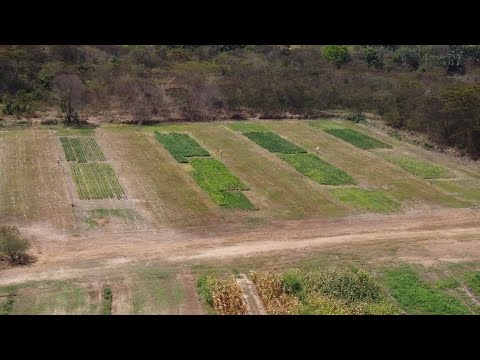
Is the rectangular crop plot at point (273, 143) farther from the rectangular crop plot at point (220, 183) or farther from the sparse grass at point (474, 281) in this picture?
the sparse grass at point (474, 281)

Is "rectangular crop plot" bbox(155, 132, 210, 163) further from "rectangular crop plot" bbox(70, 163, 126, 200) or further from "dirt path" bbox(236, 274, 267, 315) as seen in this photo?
"dirt path" bbox(236, 274, 267, 315)

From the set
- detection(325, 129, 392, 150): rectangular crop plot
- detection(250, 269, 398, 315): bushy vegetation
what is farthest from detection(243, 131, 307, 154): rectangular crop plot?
detection(250, 269, 398, 315): bushy vegetation

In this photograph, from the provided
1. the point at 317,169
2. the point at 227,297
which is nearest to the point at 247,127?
the point at 317,169

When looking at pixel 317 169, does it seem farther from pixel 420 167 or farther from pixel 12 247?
pixel 12 247

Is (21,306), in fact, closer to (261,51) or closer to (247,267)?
(247,267)
